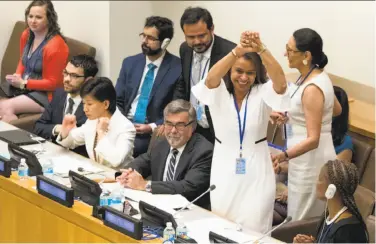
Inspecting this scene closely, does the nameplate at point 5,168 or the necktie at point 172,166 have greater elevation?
the necktie at point 172,166

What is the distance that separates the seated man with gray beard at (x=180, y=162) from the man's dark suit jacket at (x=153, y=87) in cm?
83

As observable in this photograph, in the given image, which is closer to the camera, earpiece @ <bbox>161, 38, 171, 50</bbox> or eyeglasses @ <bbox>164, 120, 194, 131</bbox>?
eyeglasses @ <bbox>164, 120, 194, 131</bbox>

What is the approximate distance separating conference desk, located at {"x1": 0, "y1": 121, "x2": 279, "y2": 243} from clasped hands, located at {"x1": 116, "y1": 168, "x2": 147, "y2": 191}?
20cm

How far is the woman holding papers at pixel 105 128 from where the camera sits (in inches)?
191

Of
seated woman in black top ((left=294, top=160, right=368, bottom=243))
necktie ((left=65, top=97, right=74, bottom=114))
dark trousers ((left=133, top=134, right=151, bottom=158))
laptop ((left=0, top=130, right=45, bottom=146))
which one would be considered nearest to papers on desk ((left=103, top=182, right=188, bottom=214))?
seated woman in black top ((left=294, top=160, right=368, bottom=243))

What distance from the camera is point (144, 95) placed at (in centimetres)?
551

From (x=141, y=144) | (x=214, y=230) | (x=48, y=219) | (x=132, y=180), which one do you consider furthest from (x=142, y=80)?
(x=214, y=230)

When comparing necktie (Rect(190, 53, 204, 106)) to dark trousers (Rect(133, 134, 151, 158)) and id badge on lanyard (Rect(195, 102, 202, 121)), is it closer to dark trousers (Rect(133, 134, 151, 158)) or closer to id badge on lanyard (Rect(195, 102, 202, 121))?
id badge on lanyard (Rect(195, 102, 202, 121))

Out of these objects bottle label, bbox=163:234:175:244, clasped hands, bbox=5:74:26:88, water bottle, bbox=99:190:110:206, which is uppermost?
clasped hands, bbox=5:74:26:88

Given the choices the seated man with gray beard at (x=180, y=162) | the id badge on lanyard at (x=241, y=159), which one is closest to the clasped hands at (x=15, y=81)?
the seated man with gray beard at (x=180, y=162)

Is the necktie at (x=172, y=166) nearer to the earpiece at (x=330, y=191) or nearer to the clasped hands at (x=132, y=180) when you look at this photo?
the clasped hands at (x=132, y=180)

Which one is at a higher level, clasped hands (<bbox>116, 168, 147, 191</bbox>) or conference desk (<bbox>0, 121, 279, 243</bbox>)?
clasped hands (<bbox>116, 168, 147, 191</bbox>)

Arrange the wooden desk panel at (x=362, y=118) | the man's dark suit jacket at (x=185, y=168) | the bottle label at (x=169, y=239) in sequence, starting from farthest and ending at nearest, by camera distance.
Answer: the wooden desk panel at (x=362, y=118)
the man's dark suit jacket at (x=185, y=168)
the bottle label at (x=169, y=239)

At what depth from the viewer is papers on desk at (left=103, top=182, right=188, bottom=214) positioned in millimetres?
4230
